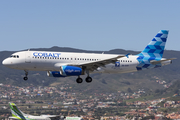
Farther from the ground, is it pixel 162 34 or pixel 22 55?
pixel 162 34

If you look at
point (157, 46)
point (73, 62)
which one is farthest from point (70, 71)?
point (157, 46)

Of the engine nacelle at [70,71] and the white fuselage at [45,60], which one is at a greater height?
the white fuselage at [45,60]

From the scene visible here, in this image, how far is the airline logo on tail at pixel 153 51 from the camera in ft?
213

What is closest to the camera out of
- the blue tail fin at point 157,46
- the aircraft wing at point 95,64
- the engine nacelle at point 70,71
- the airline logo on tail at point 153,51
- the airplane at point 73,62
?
the aircraft wing at point 95,64

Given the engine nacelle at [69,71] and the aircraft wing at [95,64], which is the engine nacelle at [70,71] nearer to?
the engine nacelle at [69,71]

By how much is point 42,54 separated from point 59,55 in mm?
3247

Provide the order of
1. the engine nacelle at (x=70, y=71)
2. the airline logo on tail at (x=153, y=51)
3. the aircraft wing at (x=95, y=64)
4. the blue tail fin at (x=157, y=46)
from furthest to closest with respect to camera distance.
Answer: the blue tail fin at (x=157, y=46) < the airline logo on tail at (x=153, y=51) < the engine nacelle at (x=70, y=71) < the aircraft wing at (x=95, y=64)

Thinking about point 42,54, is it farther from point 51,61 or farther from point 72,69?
point 72,69

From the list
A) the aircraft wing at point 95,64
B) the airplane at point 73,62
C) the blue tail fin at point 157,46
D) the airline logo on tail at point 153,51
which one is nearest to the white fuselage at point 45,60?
the airplane at point 73,62

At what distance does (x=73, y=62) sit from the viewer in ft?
199

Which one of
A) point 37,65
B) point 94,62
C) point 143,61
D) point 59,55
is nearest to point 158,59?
point 143,61

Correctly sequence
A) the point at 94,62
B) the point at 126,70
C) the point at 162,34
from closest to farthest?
the point at 94,62 → the point at 126,70 → the point at 162,34

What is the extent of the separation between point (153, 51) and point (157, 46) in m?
1.74

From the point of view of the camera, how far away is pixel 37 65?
58750 mm
